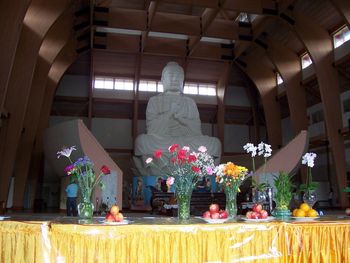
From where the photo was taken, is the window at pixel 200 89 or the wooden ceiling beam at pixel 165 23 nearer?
the wooden ceiling beam at pixel 165 23

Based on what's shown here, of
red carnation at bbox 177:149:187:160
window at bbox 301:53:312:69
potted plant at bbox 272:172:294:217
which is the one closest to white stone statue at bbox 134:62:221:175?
window at bbox 301:53:312:69

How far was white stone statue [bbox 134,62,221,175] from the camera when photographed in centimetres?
1346

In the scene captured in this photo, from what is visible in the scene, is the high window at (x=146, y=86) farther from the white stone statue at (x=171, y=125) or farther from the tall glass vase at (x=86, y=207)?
the tall glass vase at (x=86, y=207)

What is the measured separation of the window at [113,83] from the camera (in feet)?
60.2

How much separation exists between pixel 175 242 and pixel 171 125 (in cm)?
1192

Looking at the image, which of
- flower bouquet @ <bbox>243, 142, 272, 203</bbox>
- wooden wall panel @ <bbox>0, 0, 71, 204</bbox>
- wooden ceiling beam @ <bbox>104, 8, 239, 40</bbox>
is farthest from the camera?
wooden ceiling beam @ <bbox>104, 8, 239, 40</bbox>

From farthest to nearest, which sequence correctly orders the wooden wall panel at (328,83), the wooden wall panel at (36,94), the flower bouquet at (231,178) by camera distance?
the wooden wall panel at (36,94) < the wooden wall panel at (328,83) < the flower bouquet at (231,178)

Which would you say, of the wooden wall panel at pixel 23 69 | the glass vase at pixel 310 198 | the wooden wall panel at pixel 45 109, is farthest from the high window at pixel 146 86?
the glass vase at pixel 310 198

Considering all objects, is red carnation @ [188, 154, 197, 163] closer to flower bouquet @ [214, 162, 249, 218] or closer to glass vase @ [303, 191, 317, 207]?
flower bouquet @ [214, 162, 249, 218]

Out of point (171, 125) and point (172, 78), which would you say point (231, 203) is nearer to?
point (171, 125)

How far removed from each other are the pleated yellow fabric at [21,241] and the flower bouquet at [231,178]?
1.52m

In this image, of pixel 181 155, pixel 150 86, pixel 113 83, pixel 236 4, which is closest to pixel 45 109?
pixel 113 83

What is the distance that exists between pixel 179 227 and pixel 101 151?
8538 mm

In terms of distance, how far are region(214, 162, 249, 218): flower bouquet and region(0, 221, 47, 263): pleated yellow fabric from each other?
1520mm
